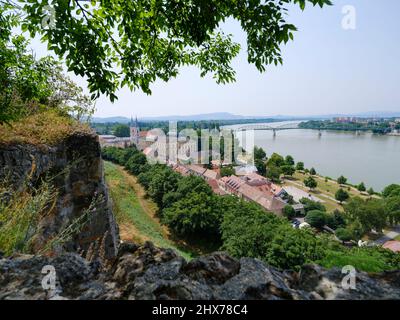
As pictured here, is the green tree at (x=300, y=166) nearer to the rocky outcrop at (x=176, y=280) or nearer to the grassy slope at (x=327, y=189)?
the grassy slope at (x=327, y=189)

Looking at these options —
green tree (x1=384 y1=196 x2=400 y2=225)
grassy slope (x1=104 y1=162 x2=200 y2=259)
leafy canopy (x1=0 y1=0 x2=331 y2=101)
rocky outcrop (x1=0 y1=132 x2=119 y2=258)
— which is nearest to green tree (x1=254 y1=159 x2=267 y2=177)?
green tree (x1=384 y1=196 x2=400 y2=225)

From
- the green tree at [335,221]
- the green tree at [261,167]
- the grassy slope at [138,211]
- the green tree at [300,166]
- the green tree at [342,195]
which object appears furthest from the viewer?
the green tree at [300,166]

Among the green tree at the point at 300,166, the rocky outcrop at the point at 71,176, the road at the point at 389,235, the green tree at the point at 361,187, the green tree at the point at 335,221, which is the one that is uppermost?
the rocky outcrop at the point at 71,176

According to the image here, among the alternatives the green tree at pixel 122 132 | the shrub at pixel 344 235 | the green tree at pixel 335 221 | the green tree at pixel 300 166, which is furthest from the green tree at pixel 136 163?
the green tree at pixel 122 132

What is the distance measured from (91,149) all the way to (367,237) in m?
38.0

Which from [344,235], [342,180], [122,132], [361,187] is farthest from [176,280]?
[122,132]

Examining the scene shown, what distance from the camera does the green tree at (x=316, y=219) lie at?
32.8m

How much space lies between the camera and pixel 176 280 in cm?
137

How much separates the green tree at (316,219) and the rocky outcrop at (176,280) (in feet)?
112

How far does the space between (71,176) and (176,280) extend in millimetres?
4613

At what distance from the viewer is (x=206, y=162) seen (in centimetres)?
5344

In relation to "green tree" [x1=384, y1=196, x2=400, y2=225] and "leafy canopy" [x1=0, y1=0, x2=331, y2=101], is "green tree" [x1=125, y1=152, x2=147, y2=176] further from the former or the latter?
"leafy canopy" [x1=0, y1=0, x2=331, y2=101]
